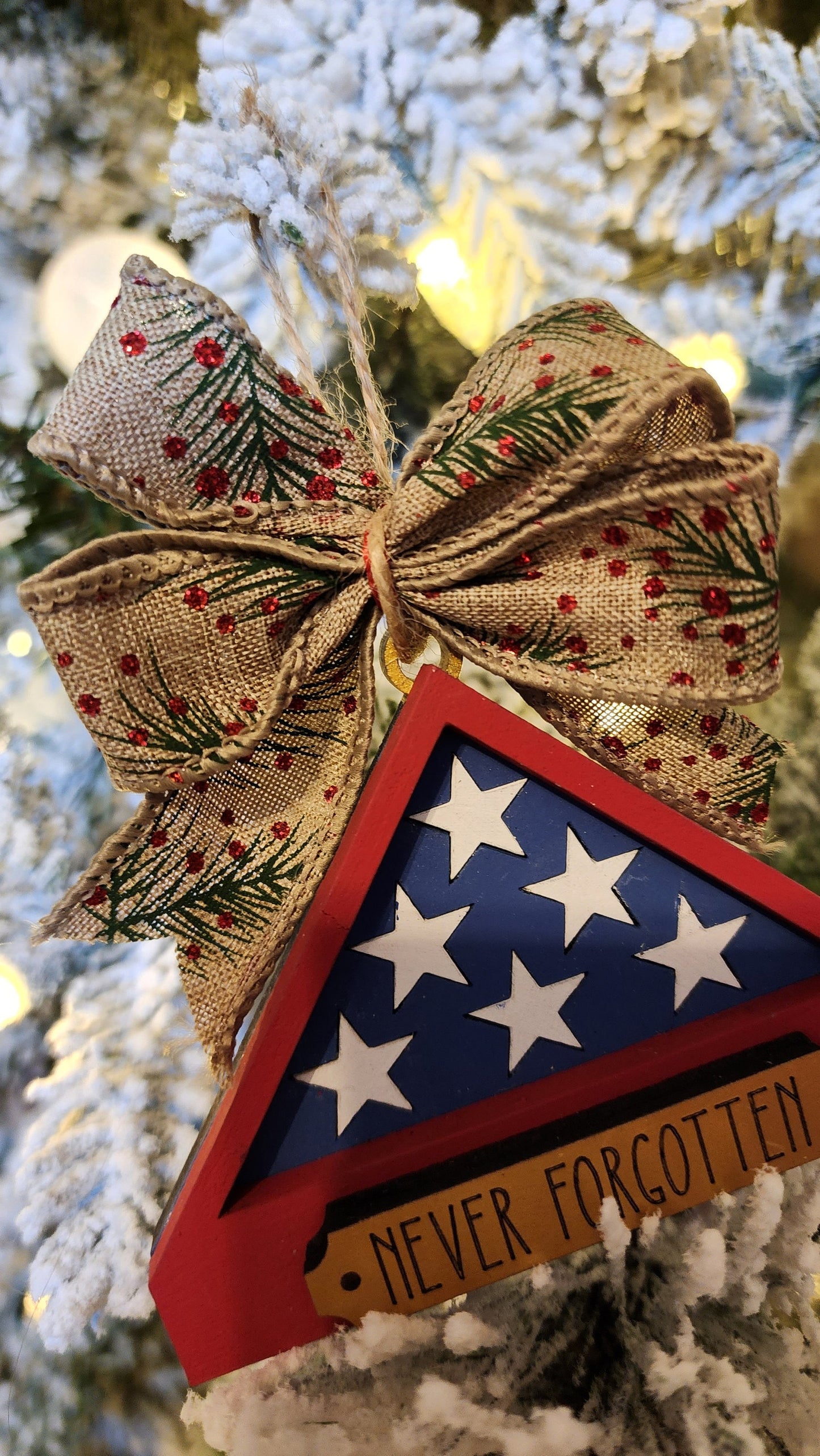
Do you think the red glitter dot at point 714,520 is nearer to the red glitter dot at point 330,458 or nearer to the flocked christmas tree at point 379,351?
the flocked christmas tree at point 379,351

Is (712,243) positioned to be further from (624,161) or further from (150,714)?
(150,714)

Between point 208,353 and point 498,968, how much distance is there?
419 millimetres

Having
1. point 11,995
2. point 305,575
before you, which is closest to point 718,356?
point 305,575

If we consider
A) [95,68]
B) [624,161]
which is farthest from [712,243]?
[95,68]

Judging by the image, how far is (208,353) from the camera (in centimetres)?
49

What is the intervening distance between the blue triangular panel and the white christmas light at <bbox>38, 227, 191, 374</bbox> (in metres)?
0.48

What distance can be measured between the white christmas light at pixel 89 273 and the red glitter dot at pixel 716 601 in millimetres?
499

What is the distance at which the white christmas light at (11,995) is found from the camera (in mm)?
744

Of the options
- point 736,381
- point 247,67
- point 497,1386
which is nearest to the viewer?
point 497,1386

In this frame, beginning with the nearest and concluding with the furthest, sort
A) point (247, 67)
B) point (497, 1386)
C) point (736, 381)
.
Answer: point (497, 1386) < point (247, 67) < point (736, 381)

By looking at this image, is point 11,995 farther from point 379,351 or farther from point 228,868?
point 379,351

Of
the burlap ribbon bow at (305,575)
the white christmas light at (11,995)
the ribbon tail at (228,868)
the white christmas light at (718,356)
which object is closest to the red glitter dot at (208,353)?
the burlap ribbon bow at (305,575)

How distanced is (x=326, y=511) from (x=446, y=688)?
0.13 meters

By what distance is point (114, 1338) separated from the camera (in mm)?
657
